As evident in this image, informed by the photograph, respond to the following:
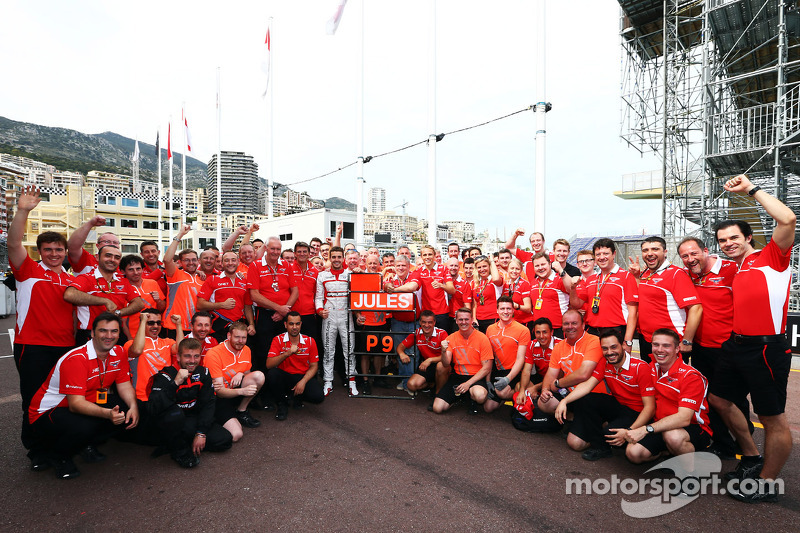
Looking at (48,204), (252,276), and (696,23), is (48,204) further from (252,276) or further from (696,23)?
(696,23)

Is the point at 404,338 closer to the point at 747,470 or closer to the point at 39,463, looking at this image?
the point at 747,470

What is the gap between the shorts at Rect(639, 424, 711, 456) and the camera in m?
3.70

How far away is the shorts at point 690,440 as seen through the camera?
370 centimetres

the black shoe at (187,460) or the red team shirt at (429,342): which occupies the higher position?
the red team shirt at (429,342)

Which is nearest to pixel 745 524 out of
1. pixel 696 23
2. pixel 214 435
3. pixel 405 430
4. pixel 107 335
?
pixel 405 430

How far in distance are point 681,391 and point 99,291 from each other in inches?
226

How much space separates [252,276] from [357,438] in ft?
9.35

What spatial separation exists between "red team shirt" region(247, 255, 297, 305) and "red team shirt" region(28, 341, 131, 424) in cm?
242

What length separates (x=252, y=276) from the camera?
20.1ft

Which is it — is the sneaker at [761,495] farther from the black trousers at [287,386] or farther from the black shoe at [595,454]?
the black trousers at [287,386]

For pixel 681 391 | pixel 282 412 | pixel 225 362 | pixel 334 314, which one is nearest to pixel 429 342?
pixel 334 314

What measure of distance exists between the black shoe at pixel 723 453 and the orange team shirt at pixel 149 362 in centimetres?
560

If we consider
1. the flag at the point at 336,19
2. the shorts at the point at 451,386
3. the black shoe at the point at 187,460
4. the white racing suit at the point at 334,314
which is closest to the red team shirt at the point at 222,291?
the white racing suit at the point at 334,314

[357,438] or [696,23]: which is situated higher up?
[696,23]
